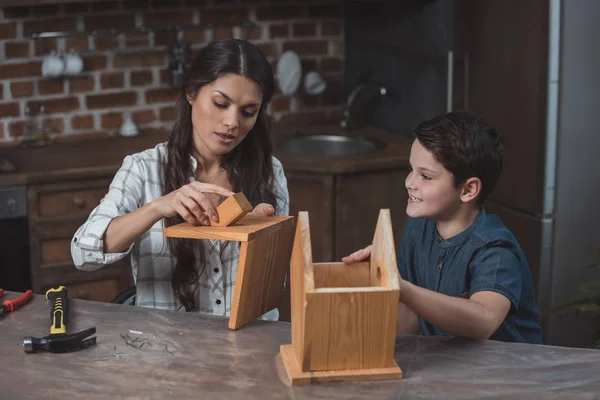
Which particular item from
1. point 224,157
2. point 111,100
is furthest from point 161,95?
point 224,157

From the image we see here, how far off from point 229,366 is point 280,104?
272 cm

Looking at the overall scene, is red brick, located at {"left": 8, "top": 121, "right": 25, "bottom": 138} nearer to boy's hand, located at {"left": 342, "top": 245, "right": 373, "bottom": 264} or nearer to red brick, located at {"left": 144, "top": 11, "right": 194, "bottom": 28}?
red brick, located at {"left": 144, "top": 11, "right": 194, "bottom": 28}

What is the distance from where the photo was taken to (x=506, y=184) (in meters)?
3.25

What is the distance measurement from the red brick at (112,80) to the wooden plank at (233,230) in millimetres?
2242

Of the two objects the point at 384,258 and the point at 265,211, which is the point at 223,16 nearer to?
the point at 265,211

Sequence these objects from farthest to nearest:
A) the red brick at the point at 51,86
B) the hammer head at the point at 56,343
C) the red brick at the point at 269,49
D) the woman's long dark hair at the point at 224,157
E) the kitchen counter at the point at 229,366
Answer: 1. the red brick at the point at 269,49
2. the red brick at the point at 51,86
3. the woman's long dark hair at the point at 224,157
4. the hammer head at the point at 56,343
5. the kitchen counter at the point at 229,366

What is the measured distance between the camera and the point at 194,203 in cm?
187

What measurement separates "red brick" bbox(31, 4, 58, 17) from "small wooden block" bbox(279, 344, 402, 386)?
8.61ft

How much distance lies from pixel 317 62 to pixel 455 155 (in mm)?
2309

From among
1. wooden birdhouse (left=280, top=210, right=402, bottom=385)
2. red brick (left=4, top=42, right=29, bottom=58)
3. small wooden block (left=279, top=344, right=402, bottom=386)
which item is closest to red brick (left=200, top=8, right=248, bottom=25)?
red brick (left=4, top=42, right=29, bottom=58)

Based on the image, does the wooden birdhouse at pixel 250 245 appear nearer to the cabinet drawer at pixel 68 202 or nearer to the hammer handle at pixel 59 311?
the hammer handle at pixel 59 311

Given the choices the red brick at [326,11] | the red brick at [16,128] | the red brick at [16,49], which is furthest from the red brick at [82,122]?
the red brick at [326,11]

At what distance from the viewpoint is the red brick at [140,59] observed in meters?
3.97

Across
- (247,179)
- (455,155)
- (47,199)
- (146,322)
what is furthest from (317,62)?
(146,322)
